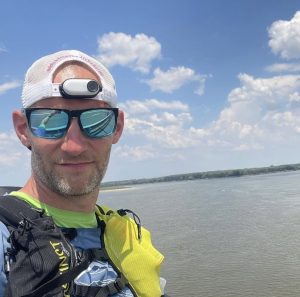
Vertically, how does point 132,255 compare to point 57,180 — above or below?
below

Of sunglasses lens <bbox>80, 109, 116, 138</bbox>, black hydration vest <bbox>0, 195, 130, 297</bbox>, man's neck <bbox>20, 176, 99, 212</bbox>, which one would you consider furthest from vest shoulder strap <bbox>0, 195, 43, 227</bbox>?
sunglasses lens <bbox>80, 109, 116, 138</bbox>

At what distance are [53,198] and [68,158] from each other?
0.27 m

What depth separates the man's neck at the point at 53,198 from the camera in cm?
229

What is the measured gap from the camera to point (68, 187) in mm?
2240

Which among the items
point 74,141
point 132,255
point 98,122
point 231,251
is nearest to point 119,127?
point 98,122

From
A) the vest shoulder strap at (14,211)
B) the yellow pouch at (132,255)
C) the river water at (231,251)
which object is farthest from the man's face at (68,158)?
the river water at (231,251)

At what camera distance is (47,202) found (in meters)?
2.30

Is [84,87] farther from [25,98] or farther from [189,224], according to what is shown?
[189,224]

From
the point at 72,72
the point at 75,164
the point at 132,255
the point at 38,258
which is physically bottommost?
the point at 132,255

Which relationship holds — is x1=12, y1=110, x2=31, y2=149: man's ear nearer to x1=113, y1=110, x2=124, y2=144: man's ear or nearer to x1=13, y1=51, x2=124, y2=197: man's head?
x1=13, y1=51, x2=124, y2=197: man's head

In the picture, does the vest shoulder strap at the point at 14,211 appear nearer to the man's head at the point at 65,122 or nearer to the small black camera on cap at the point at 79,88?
the man's head at the point at 65,122

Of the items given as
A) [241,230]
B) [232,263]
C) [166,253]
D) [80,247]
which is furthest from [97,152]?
[241,230]

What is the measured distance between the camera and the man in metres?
1.99

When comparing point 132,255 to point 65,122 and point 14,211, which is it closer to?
point 14,211
